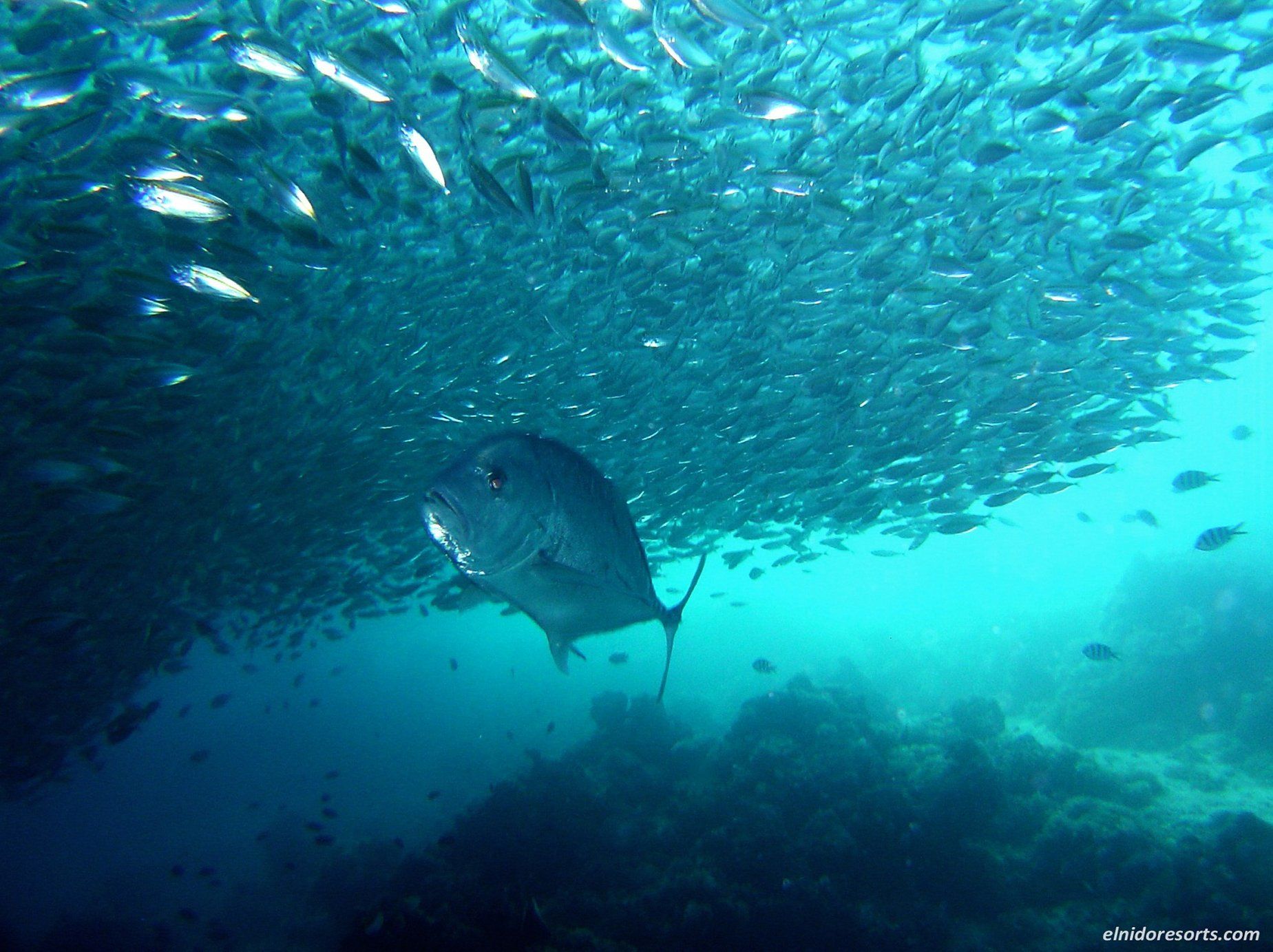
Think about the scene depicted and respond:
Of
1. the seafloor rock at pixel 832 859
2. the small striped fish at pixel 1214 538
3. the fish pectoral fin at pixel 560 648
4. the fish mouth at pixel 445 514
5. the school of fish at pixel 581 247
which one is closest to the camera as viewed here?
the fish mouth at pixel 445 514

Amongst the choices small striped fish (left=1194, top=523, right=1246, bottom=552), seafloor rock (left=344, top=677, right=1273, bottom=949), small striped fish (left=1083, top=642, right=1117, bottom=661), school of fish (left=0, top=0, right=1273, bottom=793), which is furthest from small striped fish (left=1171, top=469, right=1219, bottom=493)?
seafloor rock (left=344, top=677, right=1273, bottom=949)

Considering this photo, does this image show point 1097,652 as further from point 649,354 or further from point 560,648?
point 560,648

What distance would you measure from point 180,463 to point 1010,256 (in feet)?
43.7

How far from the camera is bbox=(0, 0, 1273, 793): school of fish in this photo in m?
4.84

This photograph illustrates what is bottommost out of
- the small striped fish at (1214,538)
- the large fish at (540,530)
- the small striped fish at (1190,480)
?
the small striped fish at (1214,538)

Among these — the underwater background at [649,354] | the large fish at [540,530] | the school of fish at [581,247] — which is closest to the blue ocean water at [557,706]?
the underwater background at [649,354]

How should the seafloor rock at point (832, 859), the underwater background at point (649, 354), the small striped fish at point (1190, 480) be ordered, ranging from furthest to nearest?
the small striped fish at point (1190, 480), the seafloor rock at point (832, 859), the underwater background at point (649, 354)

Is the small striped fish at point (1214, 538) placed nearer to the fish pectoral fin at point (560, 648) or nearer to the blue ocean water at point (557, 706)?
the blue ocean water at point (557, 706)

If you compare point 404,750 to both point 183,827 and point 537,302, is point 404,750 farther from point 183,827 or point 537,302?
point 537,302

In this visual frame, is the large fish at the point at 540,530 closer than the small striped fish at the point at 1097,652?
Yes

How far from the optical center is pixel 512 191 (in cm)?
695

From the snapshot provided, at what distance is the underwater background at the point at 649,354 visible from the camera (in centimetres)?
512

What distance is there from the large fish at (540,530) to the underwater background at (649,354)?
3.14 m

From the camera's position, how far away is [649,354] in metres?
9.11
